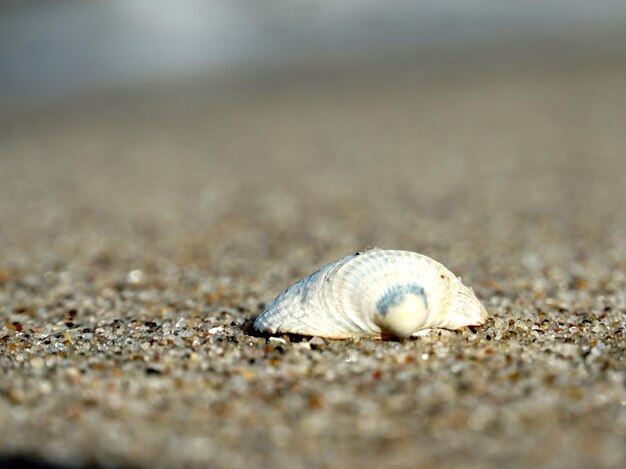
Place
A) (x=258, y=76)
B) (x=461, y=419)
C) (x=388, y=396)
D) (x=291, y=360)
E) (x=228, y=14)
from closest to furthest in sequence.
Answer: (x=461, y=419) → (x=388, y=396) → (x=291, y=360) → (x=258, y=76) → (x=228, y=14)

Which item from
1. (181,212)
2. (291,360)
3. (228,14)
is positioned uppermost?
(228,14)

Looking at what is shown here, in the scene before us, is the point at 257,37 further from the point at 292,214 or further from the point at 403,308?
the point at 403,308

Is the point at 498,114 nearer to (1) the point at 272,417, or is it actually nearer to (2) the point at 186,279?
(2) the point at 186,279

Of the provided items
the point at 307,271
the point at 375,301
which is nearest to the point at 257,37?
the point at 307,271

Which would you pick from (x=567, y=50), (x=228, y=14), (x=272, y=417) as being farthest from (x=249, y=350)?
(x=228, y=14)

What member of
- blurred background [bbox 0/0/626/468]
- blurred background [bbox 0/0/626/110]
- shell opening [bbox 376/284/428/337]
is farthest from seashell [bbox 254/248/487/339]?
blurred background [bbox 0/0/626/110]

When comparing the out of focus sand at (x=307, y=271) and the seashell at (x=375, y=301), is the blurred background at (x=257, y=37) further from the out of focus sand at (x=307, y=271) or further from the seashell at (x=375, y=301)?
the seashell at (x=375, y=301)

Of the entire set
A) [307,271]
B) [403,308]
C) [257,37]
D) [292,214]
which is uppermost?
[257,37]
